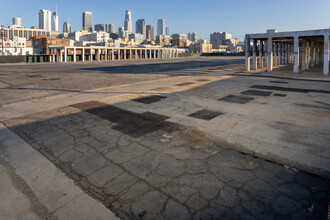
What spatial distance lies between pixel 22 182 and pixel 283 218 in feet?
15.3

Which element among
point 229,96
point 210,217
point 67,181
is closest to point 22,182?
point 67,181

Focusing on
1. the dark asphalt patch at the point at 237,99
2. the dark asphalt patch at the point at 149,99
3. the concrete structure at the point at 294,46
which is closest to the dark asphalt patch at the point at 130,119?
the dark asphalt patch at the point at 149,99

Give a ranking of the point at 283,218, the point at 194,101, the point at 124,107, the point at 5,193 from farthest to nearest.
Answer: the point at 194,101 < the point at 124,107 < the point at 5,193 < the point at 283,218

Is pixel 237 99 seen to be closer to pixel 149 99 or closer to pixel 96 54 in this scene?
pixel 149 99

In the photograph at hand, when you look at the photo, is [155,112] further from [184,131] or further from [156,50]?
[156,50]

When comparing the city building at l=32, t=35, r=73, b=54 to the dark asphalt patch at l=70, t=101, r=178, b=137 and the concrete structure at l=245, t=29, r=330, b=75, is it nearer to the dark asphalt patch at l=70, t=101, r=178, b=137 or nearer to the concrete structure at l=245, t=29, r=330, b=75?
the concrete structure at l=245, t=29, r=330, b=75

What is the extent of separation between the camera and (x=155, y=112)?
362 inches

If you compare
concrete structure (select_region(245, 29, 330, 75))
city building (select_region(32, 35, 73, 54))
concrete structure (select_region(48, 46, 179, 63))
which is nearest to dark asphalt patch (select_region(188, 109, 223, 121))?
concrete structure (select_region(245, 29, 330, 75))

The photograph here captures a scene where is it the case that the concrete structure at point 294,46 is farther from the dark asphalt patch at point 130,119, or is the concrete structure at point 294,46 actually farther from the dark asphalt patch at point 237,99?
the dark asphalt patch at point 130,119

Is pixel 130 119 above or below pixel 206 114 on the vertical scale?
below

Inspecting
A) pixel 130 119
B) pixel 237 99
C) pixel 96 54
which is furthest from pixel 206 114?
pixel 96 54

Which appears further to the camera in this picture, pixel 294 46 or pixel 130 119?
pixel 294 46

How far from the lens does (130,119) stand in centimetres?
830

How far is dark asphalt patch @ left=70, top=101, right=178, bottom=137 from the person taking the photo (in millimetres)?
7199
